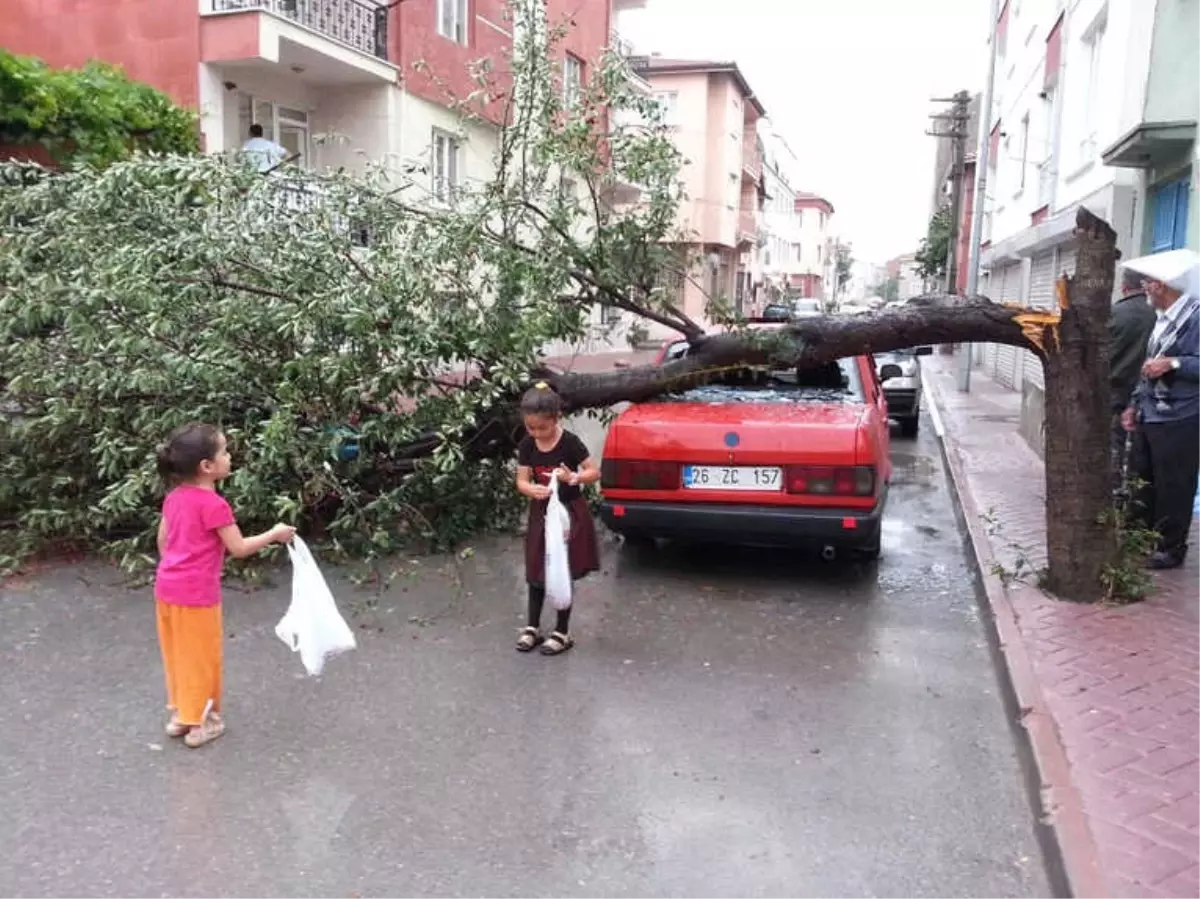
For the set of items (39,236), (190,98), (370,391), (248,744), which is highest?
(190,98)

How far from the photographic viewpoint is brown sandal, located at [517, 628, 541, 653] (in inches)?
199

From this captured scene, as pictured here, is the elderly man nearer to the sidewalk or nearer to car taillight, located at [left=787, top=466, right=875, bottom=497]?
the sidewalk

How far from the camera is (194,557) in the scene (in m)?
3.83

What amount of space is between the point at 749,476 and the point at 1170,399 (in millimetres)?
2395

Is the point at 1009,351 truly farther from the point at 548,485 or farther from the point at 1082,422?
the point at 548,485

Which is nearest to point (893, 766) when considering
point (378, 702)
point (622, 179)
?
point (378, 702)

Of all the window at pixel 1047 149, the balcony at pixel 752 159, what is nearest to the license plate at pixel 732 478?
the window at pixel 1047 149

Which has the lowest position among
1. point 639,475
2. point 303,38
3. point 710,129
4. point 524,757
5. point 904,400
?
point 524,757

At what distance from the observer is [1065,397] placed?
17.5ft

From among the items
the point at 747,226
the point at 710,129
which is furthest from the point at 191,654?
the point at 747,226

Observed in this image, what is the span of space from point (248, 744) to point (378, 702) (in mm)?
602

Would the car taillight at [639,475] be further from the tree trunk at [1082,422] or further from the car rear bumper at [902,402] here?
the car rear bumper at [902,402]

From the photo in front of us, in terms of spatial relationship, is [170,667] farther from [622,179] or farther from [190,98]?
[190,98]

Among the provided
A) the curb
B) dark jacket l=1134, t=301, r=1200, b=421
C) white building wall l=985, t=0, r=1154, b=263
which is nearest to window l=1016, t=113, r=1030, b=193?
white building wall l=985, t=0, r=1154, b=263
